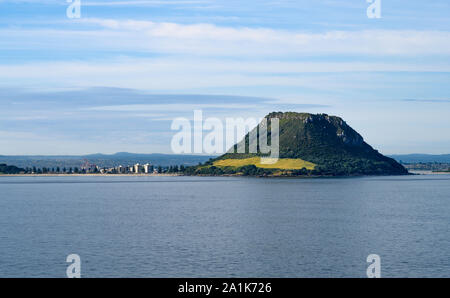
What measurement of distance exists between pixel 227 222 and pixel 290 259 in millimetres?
36405

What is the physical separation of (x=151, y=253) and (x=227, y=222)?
33.9 metres

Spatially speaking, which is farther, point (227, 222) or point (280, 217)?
point (280, 217)

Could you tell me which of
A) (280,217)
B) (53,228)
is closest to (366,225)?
(280,217)
